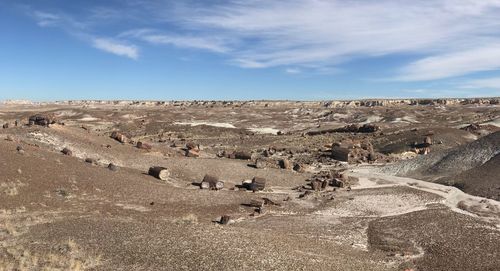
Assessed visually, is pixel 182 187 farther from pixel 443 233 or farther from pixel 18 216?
pixel 443 233

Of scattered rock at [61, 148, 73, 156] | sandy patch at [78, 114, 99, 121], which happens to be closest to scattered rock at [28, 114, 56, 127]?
scattered rock at [61, 148, 73, 156]

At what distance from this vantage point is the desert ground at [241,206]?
20.6 meters

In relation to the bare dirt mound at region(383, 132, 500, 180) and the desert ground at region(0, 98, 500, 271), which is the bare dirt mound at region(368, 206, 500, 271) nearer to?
the desert ground at region(0, 98, 500, 271)

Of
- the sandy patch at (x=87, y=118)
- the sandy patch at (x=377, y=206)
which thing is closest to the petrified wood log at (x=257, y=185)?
the sandy patch at (x=377, y=206)

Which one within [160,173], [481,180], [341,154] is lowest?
[481,180]

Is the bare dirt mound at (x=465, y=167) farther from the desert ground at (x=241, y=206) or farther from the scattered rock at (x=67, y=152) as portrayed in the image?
the scattered rock at (x=67, y=152)

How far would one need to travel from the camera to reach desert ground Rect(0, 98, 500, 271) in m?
20.6

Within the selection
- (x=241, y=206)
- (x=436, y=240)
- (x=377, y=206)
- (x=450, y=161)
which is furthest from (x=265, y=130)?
(x=436, y=240)

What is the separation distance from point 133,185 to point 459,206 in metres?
25.0

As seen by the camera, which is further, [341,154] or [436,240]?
[341,154]

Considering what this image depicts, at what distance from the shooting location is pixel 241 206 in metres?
35.1

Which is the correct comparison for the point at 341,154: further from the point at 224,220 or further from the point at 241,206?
the point at 224,220

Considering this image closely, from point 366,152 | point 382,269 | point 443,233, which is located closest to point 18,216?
point 382,269

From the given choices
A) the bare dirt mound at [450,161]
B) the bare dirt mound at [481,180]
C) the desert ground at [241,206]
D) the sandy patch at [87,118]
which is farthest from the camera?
the sandy patch at [87,118]
